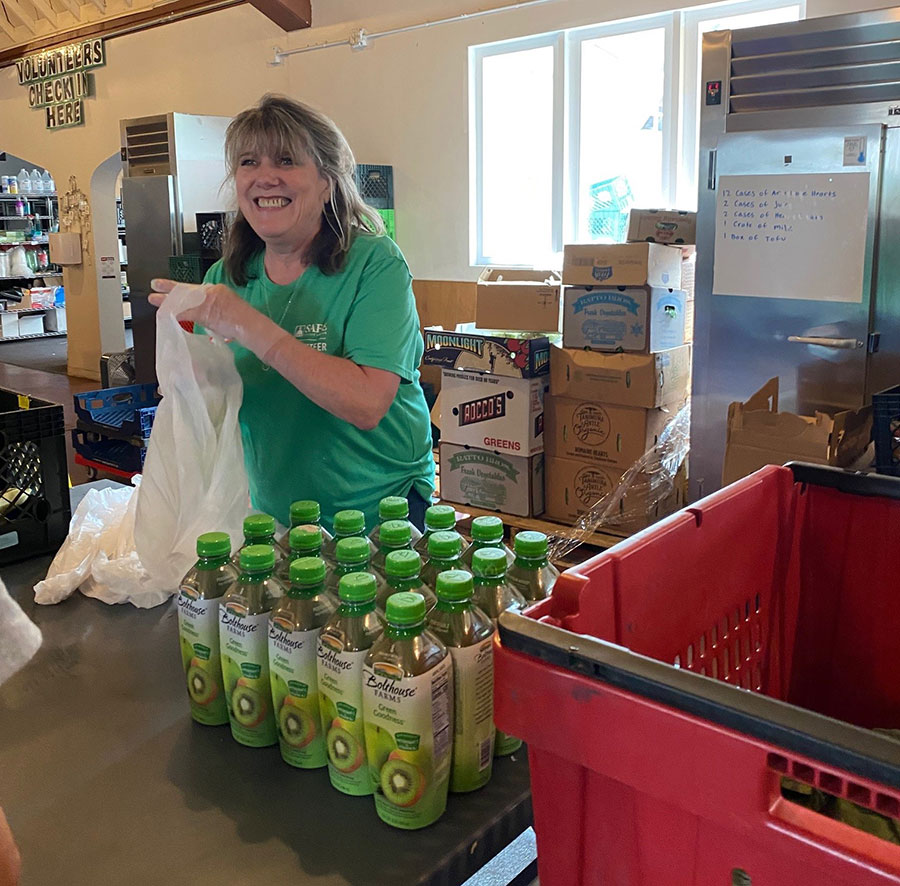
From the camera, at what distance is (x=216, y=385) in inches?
58.7

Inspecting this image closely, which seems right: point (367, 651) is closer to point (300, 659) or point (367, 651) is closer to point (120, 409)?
point (300, 659)

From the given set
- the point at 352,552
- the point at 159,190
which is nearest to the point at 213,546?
the point at 352,552

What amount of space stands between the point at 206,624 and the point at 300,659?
0.17 metres

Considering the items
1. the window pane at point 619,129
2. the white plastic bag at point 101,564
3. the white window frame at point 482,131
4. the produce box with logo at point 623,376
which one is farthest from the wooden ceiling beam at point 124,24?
the white plastic bag at point 101,564

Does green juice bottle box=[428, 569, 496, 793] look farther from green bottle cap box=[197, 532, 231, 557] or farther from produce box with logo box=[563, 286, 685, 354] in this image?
produce box with logo box=[563, 286, 685, 354]

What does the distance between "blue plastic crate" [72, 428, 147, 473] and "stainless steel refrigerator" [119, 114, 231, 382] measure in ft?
5.68

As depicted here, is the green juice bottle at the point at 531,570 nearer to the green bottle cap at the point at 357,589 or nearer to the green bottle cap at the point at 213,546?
the green bottle cap at the point at 357,589

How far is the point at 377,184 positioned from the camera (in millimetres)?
5617

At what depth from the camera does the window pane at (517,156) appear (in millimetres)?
5117

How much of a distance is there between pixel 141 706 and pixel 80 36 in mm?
8199

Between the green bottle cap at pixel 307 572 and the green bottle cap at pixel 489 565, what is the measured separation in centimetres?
17

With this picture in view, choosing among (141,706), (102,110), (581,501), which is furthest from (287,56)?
(141,706)

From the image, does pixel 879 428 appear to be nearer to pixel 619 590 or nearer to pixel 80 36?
pixel 619 590

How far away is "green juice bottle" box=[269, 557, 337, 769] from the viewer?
0.97 meters
